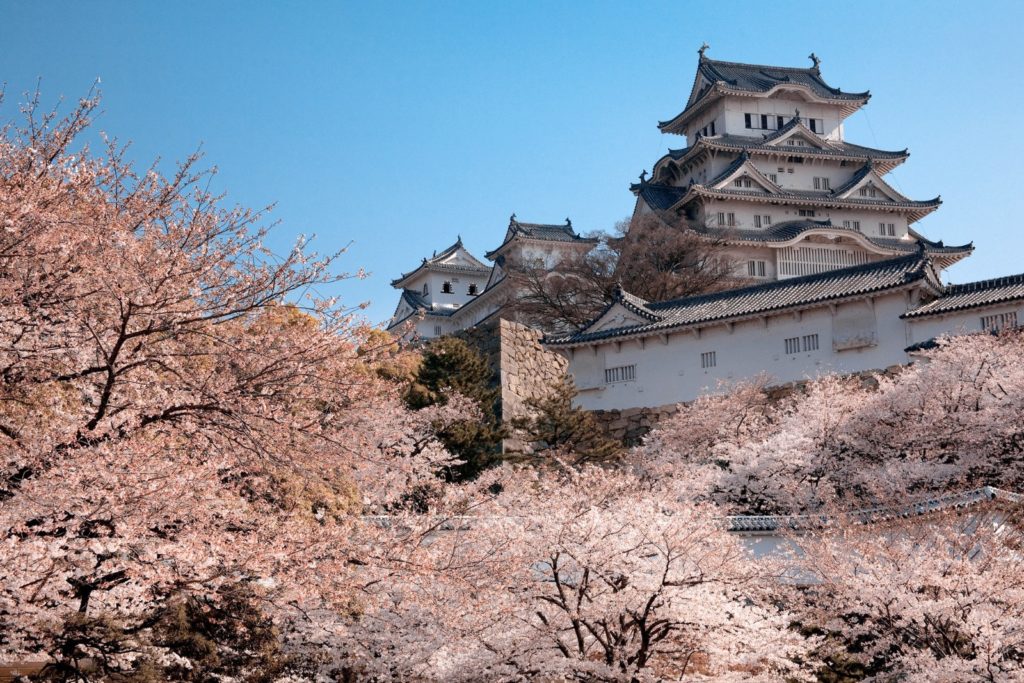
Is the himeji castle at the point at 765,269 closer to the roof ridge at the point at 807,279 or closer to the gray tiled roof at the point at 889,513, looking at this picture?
the roof ridge at the point at 807,279

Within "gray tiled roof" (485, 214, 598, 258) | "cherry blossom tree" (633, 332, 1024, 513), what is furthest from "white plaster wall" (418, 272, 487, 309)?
"cherry blossom tree" (633, 332, 1024, 513)

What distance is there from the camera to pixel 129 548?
8.00 metres

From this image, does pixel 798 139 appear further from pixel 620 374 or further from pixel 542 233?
pixel 620 374

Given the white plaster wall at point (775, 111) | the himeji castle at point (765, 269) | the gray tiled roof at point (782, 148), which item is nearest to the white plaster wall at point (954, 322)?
the himeji castle at point (765, 269)

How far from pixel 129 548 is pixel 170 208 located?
296 cm

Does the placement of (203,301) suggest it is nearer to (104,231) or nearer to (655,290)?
(104,231)

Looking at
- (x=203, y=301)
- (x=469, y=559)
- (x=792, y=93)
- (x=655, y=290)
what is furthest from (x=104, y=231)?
(x=792, y=93)

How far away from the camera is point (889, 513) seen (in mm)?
13703

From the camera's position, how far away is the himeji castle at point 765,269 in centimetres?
2438

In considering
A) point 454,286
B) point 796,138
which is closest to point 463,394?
point 796,138

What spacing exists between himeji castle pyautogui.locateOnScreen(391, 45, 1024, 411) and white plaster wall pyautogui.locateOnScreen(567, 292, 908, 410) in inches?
1.3

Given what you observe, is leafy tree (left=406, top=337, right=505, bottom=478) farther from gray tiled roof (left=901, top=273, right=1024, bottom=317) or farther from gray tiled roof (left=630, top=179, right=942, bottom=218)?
gray tiled roof (left=630, top=179, right=942, bottom=218)

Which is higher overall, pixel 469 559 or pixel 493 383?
pixel 493 383

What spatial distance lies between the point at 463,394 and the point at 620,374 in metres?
6.27
